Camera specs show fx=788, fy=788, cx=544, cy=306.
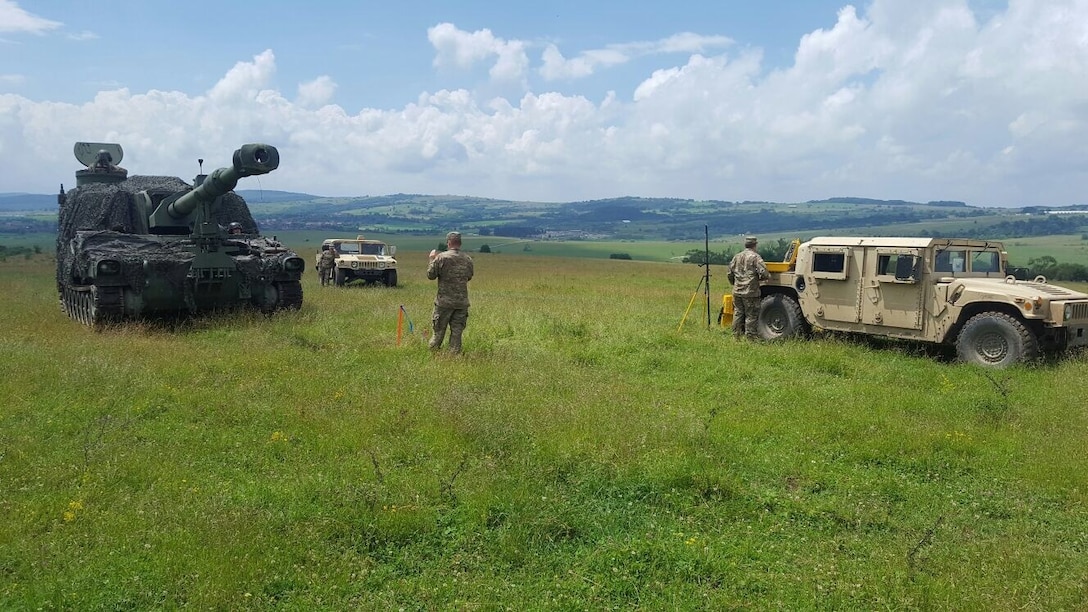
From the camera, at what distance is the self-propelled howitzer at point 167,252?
13.2 metres

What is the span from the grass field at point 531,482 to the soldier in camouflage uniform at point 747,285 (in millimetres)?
2247

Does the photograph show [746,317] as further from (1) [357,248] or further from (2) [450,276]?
(1) [357,248]

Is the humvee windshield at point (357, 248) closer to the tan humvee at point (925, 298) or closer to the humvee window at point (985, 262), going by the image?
the tan humvee at point (925, 298)

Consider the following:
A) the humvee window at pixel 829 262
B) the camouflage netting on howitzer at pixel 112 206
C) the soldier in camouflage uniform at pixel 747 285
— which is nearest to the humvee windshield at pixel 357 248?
A: the camouflage netting on howitzer at pixel 112 206

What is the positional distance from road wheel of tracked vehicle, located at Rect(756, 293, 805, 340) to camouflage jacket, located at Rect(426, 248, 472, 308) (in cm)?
546

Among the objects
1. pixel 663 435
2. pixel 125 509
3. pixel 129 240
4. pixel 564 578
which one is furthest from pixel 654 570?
pixel 129 240

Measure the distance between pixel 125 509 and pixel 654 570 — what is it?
11.6ft

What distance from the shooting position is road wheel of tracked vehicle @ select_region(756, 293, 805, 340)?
42.5ft

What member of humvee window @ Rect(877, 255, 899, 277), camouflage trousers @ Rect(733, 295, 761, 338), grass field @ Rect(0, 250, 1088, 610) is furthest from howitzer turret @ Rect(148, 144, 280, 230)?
humvee window @ Rect(877, 255, 899, 277)

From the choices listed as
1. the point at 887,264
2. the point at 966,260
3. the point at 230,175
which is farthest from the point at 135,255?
the point at 966,260

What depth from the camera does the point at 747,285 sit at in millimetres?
13078

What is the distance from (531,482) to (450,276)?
528cm

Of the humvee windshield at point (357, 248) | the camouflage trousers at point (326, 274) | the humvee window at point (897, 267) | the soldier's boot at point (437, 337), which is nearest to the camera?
the soldier's boot at point (437, 337)

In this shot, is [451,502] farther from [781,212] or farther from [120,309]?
[781,212]
